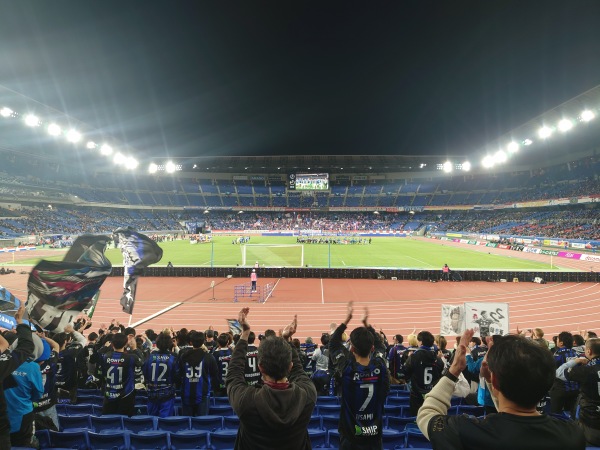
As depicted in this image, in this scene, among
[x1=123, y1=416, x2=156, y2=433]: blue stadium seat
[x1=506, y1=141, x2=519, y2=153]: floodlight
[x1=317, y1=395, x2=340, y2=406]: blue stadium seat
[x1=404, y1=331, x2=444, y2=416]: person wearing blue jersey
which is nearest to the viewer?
[x1=123, y1=416, x2=156, y2=433]: blue stadium seat

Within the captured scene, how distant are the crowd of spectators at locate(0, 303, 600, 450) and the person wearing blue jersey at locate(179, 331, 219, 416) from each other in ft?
0.05

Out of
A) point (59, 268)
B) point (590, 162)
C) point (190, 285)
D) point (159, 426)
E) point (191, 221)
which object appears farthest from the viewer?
point (191, 221)

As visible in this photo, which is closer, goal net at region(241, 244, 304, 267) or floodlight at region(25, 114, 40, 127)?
goal net at region(241, 244, 304, 267)

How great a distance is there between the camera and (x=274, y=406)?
2346 mm

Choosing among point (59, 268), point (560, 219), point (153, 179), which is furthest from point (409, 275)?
point (153, 179)

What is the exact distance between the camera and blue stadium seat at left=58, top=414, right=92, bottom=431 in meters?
5.12

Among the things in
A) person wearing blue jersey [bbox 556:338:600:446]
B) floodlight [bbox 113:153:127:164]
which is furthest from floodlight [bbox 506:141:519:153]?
floodlight [bbox 113:153:127:164]

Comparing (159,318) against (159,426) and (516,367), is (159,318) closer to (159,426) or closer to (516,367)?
(159,426)

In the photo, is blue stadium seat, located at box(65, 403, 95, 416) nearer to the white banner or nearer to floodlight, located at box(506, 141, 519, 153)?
the white banner

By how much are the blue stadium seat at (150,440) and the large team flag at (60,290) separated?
12.1ft

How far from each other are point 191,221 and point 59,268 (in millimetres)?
84303

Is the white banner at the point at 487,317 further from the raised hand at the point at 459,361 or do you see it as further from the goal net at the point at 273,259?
the goal net at the point at 273,259

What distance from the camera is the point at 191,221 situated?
88125 millimetres

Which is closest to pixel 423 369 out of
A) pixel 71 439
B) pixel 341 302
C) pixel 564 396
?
pixel 564 396
